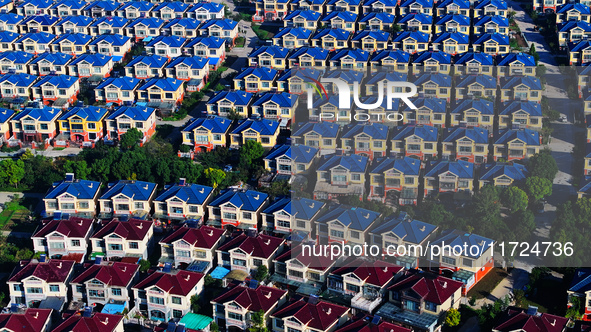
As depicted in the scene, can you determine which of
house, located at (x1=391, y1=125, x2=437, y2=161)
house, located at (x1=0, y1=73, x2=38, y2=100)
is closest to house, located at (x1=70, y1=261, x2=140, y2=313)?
house, located at (x1=391, y1=125, x2=437, y2=161)

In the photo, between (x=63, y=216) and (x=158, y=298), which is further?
(x=63, y=216)

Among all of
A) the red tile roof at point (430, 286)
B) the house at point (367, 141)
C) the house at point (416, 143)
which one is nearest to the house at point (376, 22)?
the house at point (367, 141)

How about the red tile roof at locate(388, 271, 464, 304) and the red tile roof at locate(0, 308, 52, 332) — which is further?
the red tile roof at locate(388, 271, 464, 304)

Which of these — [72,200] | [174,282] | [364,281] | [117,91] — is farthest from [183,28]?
[364,281]

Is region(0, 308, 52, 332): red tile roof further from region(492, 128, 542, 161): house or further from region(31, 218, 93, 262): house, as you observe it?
region(492, 128, 542, 161): house

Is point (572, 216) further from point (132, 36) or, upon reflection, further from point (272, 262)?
point (132, 36)

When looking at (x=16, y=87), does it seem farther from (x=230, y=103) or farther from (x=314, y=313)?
(x=314, y=313)

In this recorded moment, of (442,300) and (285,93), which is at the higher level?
(285,93)

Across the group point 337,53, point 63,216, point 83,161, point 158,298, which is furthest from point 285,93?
point 158,298
